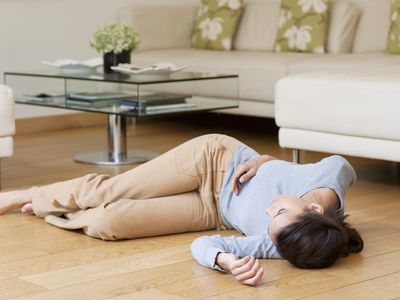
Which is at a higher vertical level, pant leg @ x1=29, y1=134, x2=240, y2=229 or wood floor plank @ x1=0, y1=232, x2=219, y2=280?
pant leg @ x1=29, y1=134, x2=240, y2=229

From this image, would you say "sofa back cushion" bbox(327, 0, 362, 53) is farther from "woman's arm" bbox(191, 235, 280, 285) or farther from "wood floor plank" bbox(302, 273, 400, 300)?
"wood floor plank" bbox(302, 273, 400, 300)

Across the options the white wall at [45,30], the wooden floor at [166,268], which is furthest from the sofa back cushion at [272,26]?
the wooden floor at [166,268]

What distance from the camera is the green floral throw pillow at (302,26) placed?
5605 millimetres

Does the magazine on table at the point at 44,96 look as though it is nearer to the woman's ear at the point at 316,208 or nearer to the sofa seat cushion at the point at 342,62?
the sofa seat cushion at the point at 342,62

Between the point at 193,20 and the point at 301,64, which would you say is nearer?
the point at 301,64

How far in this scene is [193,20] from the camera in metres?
6.29

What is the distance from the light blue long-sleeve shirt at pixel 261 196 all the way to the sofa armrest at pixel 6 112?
1182 millimetres

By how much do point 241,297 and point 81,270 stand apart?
1.75 feet

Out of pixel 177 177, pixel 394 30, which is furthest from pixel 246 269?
pixel 394 30

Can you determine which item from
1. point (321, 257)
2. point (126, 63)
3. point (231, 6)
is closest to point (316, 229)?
point (321, 257)

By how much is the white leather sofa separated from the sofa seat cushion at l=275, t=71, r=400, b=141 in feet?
2.19

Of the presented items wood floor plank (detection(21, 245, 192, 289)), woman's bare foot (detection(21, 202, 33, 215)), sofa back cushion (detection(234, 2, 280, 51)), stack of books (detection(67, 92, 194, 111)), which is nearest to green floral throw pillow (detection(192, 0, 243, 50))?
sofa back cushion (detection(234, 2, 280, 51))

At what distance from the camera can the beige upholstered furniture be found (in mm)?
3762

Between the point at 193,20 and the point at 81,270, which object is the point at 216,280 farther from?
the point at 193,20
